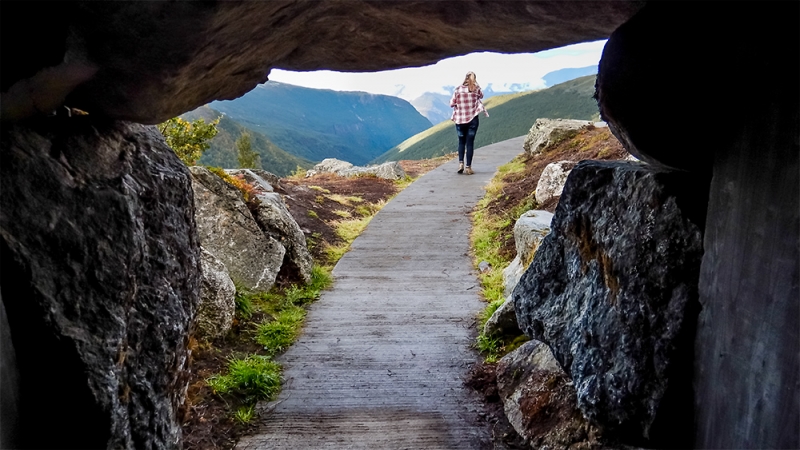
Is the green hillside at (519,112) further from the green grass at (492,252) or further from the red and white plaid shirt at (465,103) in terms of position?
the green grass at (492,252)

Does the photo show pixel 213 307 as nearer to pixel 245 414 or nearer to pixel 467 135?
pixel 245 414

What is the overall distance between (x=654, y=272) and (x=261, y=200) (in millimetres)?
6103

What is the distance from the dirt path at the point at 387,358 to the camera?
4.66 meters

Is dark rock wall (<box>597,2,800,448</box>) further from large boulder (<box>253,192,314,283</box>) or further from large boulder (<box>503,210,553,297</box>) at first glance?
large boulder (<box>253,192,314,283</box>)

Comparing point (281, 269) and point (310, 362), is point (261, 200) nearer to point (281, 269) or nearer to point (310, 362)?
point (281, 269)

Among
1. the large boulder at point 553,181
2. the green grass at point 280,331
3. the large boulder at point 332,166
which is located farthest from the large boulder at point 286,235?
the large boulder at point 332,166

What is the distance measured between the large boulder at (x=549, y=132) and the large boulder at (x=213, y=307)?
37.2ft

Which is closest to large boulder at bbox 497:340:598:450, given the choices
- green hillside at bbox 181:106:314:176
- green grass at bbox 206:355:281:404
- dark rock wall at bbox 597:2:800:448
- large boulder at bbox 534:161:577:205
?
dark rock wall at bbox 597:2:800:448

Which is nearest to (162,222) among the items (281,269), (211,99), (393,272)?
(211,99)

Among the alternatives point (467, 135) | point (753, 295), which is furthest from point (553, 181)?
point (753, 295)

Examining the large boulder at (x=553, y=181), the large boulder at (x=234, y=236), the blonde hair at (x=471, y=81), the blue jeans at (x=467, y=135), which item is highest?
the blonde hair at (x=471, y=81)

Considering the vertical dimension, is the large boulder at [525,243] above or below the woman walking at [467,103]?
below

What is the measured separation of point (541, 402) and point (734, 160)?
2.43 m

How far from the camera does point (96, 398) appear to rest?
2340 millimetres
